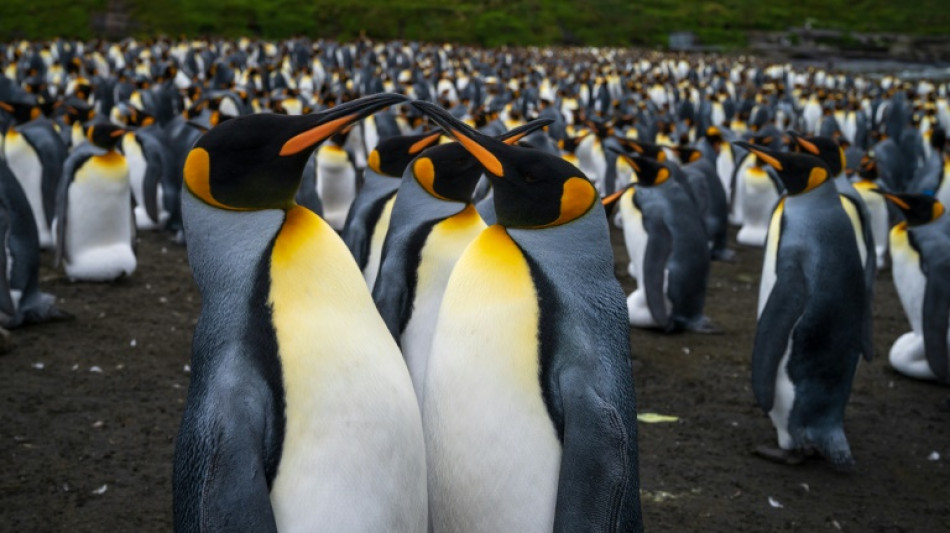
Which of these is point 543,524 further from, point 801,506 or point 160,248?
point 160,248

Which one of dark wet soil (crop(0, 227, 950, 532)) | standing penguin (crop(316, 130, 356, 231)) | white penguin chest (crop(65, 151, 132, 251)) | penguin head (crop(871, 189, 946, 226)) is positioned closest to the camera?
dark wet soil (crop(0, 227, 950, 532))

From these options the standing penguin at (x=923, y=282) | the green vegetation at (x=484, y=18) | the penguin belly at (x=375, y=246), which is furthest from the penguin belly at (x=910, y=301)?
the green vegetation at (x=484, y=18)

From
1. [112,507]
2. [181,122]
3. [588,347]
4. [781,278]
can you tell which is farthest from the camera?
[181,122]

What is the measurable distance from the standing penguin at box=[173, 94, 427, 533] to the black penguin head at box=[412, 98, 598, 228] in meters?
0.43

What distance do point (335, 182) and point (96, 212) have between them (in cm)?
272

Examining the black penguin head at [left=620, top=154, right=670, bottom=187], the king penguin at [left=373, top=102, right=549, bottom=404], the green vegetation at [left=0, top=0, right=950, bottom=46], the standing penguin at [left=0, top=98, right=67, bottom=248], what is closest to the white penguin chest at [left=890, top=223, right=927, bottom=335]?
the black penguin head at [left=620, top=154, right=670, bottom=187]

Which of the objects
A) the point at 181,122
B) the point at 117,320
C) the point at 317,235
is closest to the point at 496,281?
the point at 317,235

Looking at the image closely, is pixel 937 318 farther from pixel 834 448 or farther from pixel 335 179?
pixel 335 179

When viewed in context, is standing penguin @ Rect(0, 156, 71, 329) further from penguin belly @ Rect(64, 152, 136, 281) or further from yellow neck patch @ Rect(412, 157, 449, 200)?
yellow neck patch @ Rect(412, 157, 449, 200)

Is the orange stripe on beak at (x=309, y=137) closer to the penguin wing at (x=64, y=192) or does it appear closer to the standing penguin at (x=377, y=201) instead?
the standing penguin at (x=377, y=201)

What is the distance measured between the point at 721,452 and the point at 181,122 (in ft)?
22.8

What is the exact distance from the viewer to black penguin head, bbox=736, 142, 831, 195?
4.27 m

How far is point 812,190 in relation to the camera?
4.32 m

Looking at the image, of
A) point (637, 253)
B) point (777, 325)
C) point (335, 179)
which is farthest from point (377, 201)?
point (335, 179)
